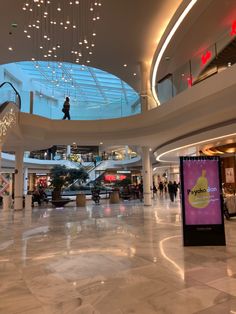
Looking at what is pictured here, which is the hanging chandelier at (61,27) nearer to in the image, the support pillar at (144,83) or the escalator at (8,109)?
the escalator at (8,109)

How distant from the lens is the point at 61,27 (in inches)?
448

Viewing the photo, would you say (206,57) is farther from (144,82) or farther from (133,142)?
(133,142)

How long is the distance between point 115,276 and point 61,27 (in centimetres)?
1071

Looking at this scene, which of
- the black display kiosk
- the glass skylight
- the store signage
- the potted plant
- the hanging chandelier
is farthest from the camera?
the potted plant

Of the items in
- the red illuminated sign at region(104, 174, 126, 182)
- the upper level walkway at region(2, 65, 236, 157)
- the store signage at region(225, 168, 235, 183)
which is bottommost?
the store signage at region(225, 168, 235, 183)

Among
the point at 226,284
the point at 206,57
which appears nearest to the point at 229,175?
the point at 206,57

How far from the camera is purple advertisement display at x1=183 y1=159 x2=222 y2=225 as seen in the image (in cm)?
610

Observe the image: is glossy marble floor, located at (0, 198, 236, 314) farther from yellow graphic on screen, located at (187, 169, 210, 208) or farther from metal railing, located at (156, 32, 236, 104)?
metal railing, located at (156, 32, 236, 104)

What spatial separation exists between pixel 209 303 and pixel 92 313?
1.40 metres

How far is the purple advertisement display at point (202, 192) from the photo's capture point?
6.10 meters

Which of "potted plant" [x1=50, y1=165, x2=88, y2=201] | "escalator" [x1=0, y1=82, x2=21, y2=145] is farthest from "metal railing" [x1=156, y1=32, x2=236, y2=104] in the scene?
"potted plant" [x1=50, y1=165, x2=88, y2=201]

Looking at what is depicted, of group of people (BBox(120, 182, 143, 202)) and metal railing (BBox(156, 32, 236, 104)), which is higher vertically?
metal railing (BBox(156, 32, 236, 104))

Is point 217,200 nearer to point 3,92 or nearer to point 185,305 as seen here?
point 185,305

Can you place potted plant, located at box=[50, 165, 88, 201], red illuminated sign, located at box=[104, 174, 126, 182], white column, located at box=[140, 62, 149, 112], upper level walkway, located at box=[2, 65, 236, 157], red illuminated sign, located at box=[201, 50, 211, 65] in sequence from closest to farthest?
upper level walkway, located at box=[2, 65, 236, 157], red illuminated sign, located at box=[201, 50, 211, 65], white column, located at box=[140, 62, 149, 112], potted plant, located at box=[50, 165, 88, 201], red illuminated sign, located at box=[104, 174, 126, 182]
